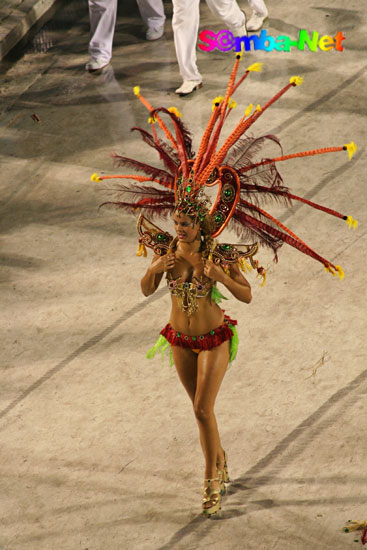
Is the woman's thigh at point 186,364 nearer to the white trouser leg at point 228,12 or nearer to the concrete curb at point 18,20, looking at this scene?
the white trouser leg at point 228,12

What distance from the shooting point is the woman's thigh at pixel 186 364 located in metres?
3.82

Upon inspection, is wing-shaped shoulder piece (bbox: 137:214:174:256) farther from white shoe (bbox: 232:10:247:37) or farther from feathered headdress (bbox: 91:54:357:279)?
white shoe (bbox: 232:10:247:37)

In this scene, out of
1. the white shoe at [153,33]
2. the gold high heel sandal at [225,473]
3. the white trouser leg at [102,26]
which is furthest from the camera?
the white shoe at [153,33]

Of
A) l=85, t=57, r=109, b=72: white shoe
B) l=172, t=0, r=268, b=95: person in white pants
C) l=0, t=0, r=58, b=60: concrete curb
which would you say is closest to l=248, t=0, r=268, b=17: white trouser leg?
l=172, t=0, r=268, b=95: person in white pants

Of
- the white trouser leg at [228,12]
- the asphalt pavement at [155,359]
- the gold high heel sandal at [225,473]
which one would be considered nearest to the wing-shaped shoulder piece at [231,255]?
the gold high heel sandal at [225,473]

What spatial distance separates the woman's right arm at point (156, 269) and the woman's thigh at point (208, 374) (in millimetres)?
393

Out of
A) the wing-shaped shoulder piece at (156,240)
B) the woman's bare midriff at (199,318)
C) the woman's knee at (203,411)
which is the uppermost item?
the wing-shaped shoulder piece at (156,240)

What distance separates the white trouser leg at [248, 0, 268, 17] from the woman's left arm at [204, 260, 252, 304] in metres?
5.29

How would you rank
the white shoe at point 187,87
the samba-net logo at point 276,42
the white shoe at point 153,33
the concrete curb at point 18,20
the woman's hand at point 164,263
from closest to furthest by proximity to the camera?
1. the woman's hand at point 164,263
2. the white shoe at point 187,87
3. the samba-net logo at point 276,42
4. the white shoe at point 153,33
5. the concrete curb at point 18,20

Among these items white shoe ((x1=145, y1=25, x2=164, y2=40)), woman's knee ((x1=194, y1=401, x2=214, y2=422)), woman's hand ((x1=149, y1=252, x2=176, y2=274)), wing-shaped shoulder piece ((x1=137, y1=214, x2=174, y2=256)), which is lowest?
woman's knee ((x1=194, y1=401, x2=214, y2=422))

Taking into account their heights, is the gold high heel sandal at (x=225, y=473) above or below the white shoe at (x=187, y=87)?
below

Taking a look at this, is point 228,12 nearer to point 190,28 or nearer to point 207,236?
point 190,28

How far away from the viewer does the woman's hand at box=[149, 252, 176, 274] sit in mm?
3689

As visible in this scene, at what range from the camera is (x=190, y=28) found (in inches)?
281
